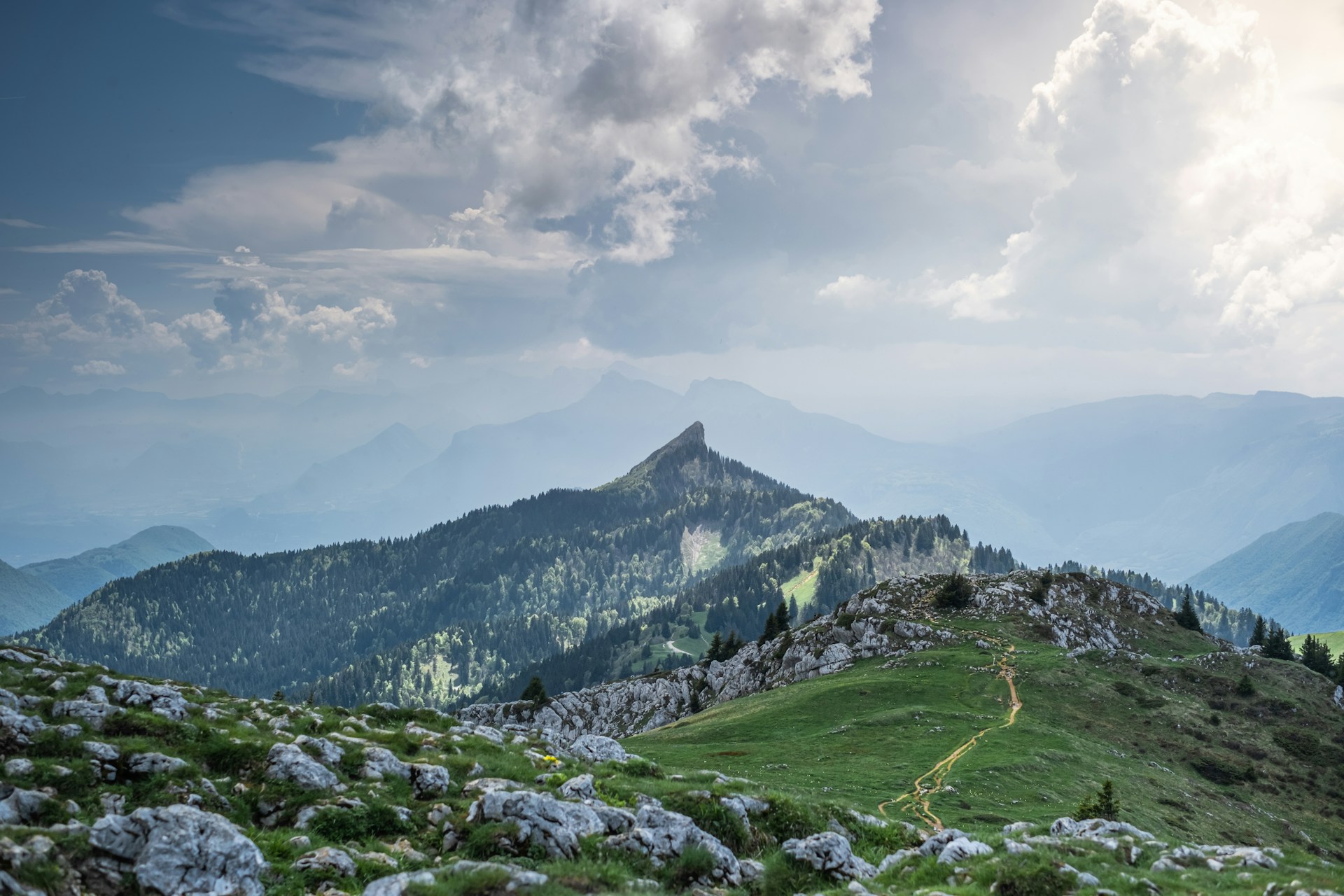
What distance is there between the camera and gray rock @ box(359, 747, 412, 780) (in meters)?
22.3

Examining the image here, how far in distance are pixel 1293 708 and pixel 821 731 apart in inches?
1978

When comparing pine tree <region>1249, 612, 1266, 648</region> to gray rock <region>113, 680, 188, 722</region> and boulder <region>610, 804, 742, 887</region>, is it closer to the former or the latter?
boulder <region>610, 804, 742, 887</region>

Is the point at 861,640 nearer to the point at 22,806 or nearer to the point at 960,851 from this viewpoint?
the point at 960,851

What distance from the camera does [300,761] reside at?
2094 centimetres

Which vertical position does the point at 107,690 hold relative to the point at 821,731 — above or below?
above

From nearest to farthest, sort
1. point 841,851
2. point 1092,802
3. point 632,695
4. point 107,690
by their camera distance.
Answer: point 841,851, point 107,690, point 1092,802, point 632,695

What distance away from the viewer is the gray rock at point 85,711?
21.1 metres

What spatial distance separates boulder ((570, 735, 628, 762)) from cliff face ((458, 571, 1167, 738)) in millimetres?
69350

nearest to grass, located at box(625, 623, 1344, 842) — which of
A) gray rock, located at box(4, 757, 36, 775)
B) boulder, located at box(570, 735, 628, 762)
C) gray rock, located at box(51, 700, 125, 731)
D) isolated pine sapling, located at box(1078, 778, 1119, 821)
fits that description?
boulder, located at box(570, 735, 628, 762)

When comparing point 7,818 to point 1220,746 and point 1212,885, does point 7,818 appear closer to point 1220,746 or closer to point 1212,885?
point 1212,885

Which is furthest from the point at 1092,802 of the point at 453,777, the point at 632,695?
the point at 632,695

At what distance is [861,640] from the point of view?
102 m

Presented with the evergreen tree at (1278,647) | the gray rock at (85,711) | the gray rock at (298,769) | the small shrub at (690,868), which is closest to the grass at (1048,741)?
the small shrub at (690,868)

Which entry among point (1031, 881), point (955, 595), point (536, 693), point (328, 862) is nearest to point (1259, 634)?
point (955, 595)
